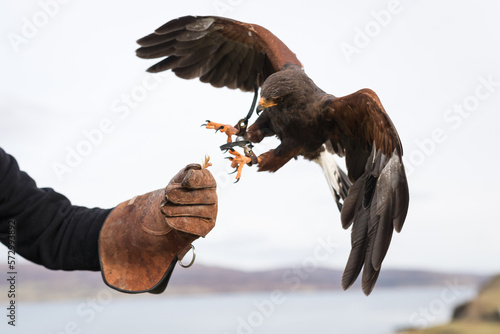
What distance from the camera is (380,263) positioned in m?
2.08

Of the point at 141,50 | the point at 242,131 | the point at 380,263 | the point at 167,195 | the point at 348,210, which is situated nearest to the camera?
the point at 167,195

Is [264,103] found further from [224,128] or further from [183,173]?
[183,173]

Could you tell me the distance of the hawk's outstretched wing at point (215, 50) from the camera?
9.10 ft

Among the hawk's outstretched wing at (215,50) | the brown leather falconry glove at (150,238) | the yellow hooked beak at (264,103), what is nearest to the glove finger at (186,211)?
the brown leather falconry glove at (150,238)

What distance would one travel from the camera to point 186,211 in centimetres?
178

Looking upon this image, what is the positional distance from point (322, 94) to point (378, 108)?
1.26 feet

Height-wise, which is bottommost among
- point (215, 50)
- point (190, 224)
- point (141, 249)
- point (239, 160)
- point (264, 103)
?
point (141, 249)

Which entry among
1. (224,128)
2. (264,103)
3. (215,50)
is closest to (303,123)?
(264,103)

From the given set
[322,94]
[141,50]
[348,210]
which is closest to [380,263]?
[348,210]

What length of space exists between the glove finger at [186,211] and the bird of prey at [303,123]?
413 mm

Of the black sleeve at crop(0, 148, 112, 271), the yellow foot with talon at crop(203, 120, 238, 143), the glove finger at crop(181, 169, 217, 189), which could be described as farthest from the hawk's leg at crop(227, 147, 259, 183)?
the black sleeve at crop(0, 148, 112, 271)

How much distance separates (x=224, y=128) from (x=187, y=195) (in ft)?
2.13

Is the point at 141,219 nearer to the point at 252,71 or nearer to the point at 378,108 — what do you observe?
the point at 378,108

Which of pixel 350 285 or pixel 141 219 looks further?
pixel 350 285
